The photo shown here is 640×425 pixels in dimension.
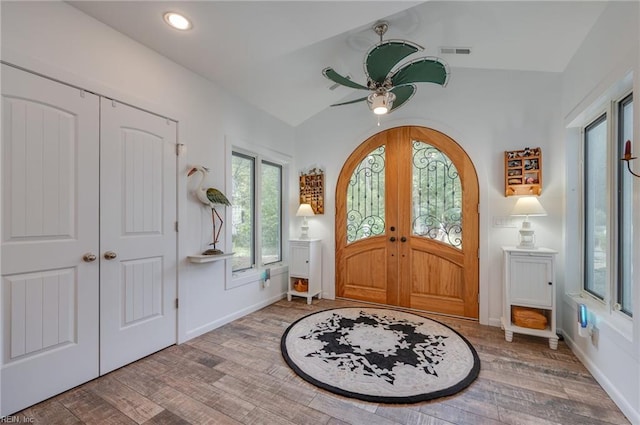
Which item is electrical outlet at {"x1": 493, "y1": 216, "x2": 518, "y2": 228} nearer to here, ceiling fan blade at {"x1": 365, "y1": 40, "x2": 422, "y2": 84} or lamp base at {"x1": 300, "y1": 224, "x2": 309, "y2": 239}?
ceiling fan blade at {"x1": 365, "y1": 40, "x2": 422, "y2": 84}

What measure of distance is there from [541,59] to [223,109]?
11.4 feet

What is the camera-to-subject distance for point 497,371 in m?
2.21

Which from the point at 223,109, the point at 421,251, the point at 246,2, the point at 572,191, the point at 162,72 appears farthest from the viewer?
the point at 421,251

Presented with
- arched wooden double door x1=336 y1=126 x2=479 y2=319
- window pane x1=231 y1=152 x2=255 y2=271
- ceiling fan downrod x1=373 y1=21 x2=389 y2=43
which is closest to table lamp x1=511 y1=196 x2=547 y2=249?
arched wooden double door x1=336 y1=126 x2=479 y2=319

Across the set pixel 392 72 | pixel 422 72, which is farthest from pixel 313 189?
pixel 422 72

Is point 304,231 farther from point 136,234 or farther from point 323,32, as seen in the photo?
point 323,32

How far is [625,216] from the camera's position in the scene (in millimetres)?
2033

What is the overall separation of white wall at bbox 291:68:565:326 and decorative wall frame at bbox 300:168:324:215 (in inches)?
43.4

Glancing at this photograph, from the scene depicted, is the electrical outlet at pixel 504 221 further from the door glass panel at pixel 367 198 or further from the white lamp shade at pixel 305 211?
the white lamp shade at pixel 305 211

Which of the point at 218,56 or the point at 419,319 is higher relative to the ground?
the point at 218,56

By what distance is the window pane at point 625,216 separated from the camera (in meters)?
1.97

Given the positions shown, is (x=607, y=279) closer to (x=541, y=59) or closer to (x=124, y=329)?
(x=541, y=59)

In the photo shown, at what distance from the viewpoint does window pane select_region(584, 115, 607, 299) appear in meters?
2.34

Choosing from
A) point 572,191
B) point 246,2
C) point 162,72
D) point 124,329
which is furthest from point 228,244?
point 572,191
